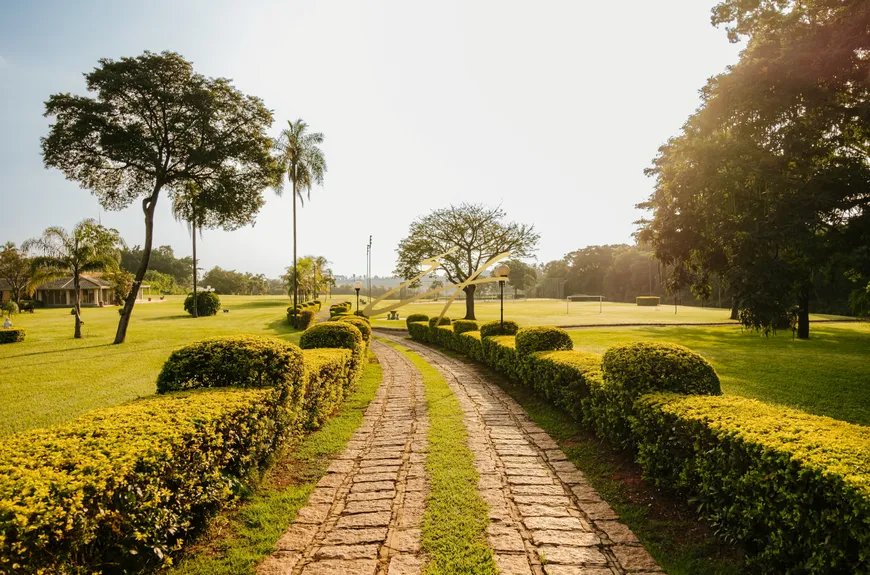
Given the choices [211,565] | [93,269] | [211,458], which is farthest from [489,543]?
[93,269]

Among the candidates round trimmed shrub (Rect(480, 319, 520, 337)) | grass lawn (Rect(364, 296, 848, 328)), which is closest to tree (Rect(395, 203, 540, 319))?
grass lawn (Rect(364, 296, 848, 328))

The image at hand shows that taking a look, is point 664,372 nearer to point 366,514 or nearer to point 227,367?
point 366,514

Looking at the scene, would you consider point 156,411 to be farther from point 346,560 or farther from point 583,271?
point 583,271

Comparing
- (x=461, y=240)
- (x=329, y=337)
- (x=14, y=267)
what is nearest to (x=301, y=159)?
(x=461, y=240)

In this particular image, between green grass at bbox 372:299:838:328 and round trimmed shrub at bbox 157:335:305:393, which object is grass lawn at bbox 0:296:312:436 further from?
green grass at bbox 372:299:838:328

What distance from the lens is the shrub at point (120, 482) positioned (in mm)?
2373

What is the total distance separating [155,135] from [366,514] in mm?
21104

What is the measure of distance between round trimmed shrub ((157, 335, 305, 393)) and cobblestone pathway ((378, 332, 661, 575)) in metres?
3.04

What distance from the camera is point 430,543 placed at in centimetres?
395

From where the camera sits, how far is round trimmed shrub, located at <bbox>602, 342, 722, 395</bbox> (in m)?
5.73

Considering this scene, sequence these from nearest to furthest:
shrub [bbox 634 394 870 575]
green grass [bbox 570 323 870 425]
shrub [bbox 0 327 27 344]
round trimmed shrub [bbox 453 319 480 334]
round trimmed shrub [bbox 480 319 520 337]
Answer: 1. shrub [bbox 634 394 870 575]
2. green grass [bbox 570 323 870 425]
3. round trimmed shrub [bbox 480 319 520 337]
4. shrub [bbox 0 327 27 344]
5. round trimmed shrub [bbox 453 319 480 334]

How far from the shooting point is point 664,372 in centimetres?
583

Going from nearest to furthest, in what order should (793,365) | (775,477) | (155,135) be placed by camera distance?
(775,477) < (793,365) < (155,135)

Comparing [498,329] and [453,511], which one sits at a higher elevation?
[498,329]
